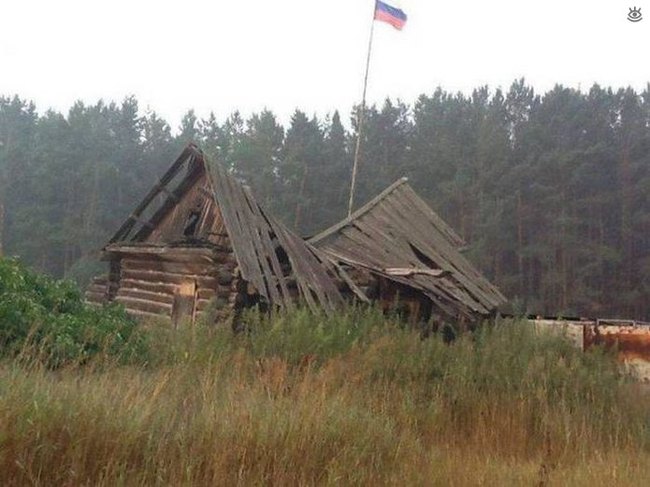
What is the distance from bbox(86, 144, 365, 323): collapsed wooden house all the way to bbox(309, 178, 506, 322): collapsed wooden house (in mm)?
1249

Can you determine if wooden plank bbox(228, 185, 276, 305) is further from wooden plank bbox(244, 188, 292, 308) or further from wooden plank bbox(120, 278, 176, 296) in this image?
wooden plank bbox(120, 278, 176, 296)

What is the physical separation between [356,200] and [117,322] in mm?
29571

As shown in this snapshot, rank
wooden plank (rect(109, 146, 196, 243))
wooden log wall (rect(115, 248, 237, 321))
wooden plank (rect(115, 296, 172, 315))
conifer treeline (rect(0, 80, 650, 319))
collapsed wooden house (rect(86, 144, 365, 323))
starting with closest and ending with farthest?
collapsed wooden house (rect(86, 144, 365, 323)) → wooden log wall (rect(115, 248, 237, 321)) → wooden plank (rect(109, 146, 196, 243)) → wooden plank (rect(115, 296, 172, 315)) → conifer treeline (rect(0, 80, 650, 319))

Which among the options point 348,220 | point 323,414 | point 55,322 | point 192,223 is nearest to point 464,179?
point 348,220

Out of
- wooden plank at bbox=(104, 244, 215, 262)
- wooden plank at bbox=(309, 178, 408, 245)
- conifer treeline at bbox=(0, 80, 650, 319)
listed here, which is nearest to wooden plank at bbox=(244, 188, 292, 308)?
wooden plank at bbox=(104, 244, 215, 262)

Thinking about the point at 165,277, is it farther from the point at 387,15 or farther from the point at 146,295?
the point at 387,15

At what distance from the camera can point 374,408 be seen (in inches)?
226

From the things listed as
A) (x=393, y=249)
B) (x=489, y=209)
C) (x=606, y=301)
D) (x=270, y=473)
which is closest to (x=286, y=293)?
(x=393, y=249)

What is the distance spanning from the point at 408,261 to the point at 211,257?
217 inches

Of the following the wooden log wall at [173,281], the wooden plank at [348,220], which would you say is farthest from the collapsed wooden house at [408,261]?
the wooden log wall at [173,281]

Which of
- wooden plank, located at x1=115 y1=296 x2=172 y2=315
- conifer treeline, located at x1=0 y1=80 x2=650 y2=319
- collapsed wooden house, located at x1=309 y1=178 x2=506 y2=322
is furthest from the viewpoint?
conifer treeline, located at x1=0 y1=80 x2=650 y2=319

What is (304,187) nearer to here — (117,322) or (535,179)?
(535,179)

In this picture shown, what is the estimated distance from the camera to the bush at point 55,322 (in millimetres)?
6078

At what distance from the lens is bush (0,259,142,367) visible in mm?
6078
